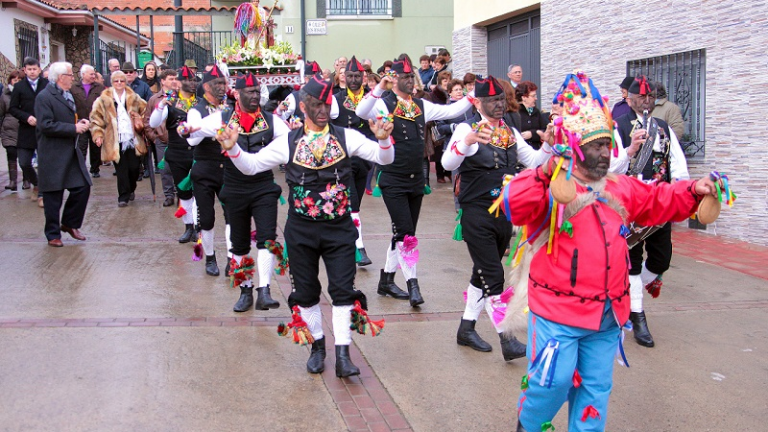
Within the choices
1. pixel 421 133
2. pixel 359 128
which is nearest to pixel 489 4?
pixel 359 128

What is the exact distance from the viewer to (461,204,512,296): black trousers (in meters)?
5.59

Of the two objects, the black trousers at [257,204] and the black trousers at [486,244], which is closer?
the black trousers at [486,244]

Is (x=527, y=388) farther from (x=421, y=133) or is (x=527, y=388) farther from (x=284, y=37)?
(x=284, y=37)

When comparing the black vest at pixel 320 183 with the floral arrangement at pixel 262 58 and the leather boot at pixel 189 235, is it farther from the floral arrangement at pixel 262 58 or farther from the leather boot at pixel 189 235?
the floral arrangement at pixel 262 58

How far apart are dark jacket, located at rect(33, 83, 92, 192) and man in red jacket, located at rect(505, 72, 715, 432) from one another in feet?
22.8

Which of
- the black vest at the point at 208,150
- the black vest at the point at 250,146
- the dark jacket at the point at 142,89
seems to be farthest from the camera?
the dark jacket at the point at 142,89

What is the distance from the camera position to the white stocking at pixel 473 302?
5.79 m

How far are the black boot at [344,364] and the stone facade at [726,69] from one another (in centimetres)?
625

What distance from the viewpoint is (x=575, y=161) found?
384 centimetres

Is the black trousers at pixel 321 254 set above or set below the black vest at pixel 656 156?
below

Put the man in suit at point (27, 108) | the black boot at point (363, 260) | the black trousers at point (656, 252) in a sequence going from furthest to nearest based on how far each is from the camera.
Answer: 1. the man in suit at point (27, 108)
2. the black boot at point (363, 260)
3. the black trousers at point (656, 252)

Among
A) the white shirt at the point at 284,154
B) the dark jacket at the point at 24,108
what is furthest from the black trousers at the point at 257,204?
the dark jacket at the point at 24,108

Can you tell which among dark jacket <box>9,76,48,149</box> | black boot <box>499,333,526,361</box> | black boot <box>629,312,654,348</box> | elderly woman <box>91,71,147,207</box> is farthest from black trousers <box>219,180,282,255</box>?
dark jacket <box>9,76,48,149</box>

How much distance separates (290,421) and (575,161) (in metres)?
2.17
